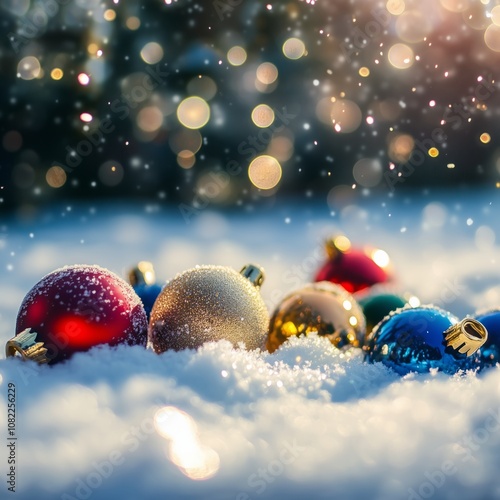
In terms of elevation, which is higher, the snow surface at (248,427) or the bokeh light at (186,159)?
the bokeh light at (186,159)

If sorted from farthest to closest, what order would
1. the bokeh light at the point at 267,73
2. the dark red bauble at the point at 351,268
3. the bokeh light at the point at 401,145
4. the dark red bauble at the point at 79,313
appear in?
the bokeh light at the point at 401,145 < the bokeh light at the point at 267,73 < the dark red bauble at the point at 351,268 < the dark red bauble at the point at 79,313

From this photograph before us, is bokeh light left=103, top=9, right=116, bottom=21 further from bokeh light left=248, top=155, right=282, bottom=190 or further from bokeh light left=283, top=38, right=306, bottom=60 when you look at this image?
bokeh light left=248, top=155, right=282, bottom=190

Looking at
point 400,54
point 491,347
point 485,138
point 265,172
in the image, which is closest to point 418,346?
point 491,347

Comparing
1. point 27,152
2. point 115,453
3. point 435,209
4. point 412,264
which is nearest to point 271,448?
point 115,453

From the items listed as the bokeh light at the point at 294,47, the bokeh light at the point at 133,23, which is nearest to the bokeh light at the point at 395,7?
the bokeh light at the point at 294,47

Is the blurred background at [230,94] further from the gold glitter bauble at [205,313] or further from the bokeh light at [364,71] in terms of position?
the gold glitter bauble at [205,313]

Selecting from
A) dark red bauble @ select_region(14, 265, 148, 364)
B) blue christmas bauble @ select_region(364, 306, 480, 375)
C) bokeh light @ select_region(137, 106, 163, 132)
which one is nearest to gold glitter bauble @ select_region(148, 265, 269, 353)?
dark red bauble @ select_region(14, 265, 148, 364)

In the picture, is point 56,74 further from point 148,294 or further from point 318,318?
point 318,318
